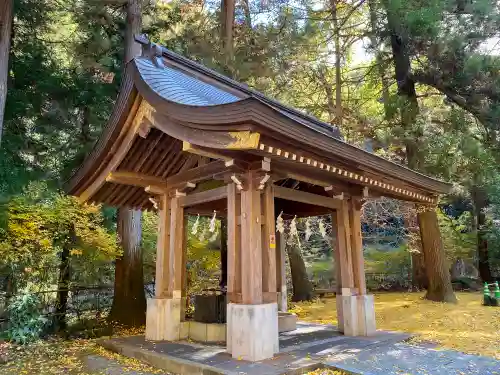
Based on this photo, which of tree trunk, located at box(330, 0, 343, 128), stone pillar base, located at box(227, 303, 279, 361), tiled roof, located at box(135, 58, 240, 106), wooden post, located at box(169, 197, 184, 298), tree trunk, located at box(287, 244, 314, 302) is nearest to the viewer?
stone pillar base, located at box(227, 303, 279, 361)

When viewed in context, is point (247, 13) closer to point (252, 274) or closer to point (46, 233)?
point (46, 233)

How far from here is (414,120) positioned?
31.8 ft

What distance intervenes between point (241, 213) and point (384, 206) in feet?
28.7

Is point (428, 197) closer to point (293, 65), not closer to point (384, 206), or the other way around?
point (384, 206)

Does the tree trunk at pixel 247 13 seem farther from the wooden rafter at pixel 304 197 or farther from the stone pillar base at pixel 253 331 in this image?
the stone pillar base at pixel 253 331

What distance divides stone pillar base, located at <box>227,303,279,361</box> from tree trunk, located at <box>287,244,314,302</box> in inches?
311

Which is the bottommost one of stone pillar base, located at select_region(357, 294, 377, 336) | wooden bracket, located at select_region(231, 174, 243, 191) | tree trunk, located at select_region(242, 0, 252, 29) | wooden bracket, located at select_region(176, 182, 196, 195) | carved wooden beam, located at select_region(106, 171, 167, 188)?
stone pillar base, located at select_region(357, 294, 377, 336)

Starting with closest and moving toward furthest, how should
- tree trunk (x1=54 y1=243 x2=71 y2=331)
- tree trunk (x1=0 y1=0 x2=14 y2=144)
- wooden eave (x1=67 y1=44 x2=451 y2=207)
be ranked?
wooden eave (x1=67 y1=44 x2=451 y2=207)
tree trunk (x1=0 y1=0 x2=14 y2=144)
tree trunk (x1=54 y1=243 x2=71 y2=331)

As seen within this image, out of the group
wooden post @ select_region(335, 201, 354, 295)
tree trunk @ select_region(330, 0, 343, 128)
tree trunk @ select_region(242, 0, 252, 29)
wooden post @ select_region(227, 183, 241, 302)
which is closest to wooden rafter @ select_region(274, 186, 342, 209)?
wooden post @ select_region(335, 201, 354, 295)

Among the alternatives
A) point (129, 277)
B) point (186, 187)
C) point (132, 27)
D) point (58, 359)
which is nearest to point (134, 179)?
point (186, 187)

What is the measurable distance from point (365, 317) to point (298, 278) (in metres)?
6.62

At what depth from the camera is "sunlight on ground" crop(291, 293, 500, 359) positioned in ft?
19.1

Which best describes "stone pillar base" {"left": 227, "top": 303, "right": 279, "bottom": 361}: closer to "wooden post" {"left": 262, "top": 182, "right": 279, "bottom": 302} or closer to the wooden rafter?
"wooden post" {"left": 262, "top": 182, "right": 279, "bottom": 302}

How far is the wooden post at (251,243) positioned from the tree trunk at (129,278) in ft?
14.4
